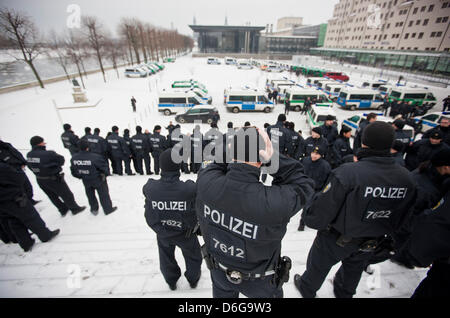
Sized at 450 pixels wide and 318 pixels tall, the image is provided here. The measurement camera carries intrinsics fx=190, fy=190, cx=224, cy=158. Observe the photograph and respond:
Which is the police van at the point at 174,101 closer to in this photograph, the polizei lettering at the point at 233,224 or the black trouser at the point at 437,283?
the polizei lettering at the point at 233,224

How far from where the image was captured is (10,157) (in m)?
3.67

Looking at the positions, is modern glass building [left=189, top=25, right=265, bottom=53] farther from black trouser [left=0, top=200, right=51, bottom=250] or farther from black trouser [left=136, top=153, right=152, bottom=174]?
black trouser [left=0, top=200, right=51, bottom=250]

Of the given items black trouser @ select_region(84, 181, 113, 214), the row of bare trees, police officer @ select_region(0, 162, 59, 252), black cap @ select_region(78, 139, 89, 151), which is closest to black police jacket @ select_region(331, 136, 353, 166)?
black trouser @ select_region(84, 181, 113, 214)

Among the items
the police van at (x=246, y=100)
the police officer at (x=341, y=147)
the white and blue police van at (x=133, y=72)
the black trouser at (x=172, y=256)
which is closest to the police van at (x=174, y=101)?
the police van at (x=246, y=100)

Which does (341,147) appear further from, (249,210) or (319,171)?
(249,210)

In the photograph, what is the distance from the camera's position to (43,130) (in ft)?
36.1

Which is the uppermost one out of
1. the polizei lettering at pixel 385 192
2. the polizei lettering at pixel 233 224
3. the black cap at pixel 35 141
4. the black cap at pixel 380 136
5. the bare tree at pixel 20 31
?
the bare tree at pixel 20 31

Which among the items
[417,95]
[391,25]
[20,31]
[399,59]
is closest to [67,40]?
[20,31]

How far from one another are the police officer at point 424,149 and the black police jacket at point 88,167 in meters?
6.78

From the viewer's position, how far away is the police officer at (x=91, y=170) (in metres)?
3.80

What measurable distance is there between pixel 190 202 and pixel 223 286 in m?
0.98

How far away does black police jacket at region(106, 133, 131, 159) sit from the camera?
239 inches

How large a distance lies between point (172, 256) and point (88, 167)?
2666 millimetres
